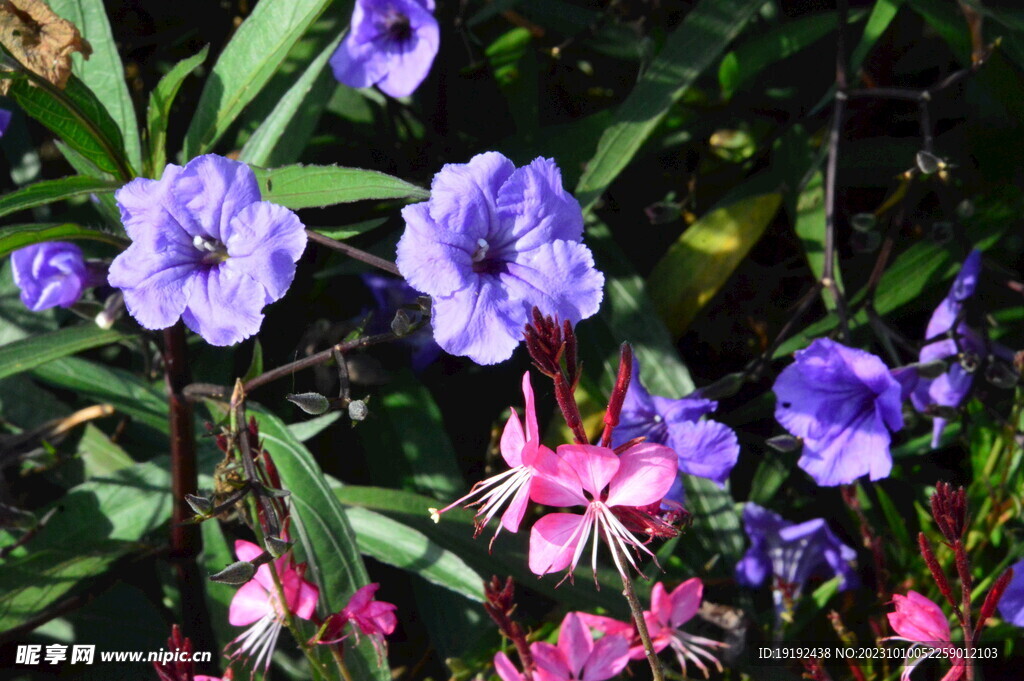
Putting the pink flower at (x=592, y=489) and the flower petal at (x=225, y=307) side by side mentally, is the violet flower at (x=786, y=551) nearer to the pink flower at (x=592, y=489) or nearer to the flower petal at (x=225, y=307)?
the pink flower at (x=592, y=489)

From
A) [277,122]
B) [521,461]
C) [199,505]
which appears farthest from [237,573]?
[277,122]

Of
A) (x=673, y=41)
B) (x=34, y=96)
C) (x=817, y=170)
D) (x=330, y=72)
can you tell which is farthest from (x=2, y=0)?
(x=817, y=170)

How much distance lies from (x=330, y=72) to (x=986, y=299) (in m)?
1.00

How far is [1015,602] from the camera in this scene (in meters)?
1.06

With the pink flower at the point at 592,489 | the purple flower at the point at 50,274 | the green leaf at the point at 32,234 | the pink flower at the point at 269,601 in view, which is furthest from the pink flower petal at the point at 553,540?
the purple flower at the point at 50,274

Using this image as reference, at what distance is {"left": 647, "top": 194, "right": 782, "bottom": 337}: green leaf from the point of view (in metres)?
1.36

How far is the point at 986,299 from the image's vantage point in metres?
1.39

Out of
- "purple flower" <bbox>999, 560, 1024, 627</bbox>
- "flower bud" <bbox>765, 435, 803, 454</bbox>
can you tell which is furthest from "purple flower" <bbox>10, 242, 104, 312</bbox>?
"purple flower" <bbox>999, 560, 1024, 627</bbox>

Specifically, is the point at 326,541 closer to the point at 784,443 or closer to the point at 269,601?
the point at 269,601

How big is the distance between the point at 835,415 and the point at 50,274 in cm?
92

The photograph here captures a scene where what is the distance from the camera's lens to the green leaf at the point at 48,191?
889 millimetres

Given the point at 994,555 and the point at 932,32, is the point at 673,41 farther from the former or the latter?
the point at 994,555

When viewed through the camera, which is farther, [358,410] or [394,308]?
[394,308]

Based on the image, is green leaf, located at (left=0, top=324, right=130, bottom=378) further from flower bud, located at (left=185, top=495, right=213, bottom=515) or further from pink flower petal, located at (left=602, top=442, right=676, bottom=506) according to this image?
pink flower petal, located at (left=602, top=442, right=676, bottom=506)
